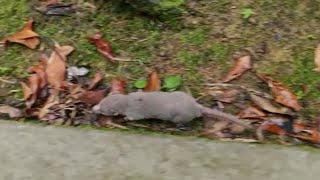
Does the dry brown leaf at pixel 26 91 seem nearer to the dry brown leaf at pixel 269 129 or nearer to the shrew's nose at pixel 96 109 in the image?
the shrew's nose at pixel 96 109

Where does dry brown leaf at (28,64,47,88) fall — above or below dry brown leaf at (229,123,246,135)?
above

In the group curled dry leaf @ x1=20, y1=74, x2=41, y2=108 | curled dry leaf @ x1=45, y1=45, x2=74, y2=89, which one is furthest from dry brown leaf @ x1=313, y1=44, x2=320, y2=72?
curled dry leaf @ x1=20, y1=74, x2=41, y2=108

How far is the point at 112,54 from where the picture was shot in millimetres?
2928

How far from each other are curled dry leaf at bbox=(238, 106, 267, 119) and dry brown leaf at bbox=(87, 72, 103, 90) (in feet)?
1.95

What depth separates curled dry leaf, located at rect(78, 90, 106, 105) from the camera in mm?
2789

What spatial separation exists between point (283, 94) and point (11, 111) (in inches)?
42.9

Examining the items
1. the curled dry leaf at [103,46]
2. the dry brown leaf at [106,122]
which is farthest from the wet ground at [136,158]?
the curled dry leaf at [103,46]

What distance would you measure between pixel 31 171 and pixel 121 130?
0.39 m

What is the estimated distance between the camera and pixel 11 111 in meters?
2.78

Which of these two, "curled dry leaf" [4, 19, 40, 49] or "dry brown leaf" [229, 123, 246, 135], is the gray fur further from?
"curled dry leaf" [4, 19, 40, 49]

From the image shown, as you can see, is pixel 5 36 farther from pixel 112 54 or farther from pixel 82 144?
pixel 82 144

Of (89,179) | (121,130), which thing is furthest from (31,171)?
(121,130)

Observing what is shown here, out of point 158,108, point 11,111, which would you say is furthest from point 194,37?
point 11,111

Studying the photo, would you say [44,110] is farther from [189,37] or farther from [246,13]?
[246,13]
